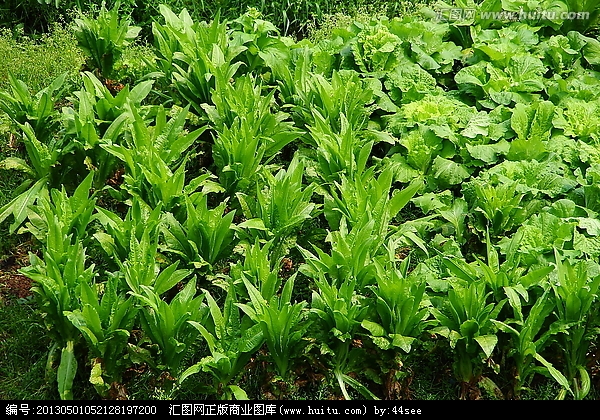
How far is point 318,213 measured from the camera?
4.01 meters

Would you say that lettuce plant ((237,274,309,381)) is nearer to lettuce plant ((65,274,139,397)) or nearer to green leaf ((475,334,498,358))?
lettuce plant ((65,274,139,397))

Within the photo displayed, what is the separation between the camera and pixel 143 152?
13.5 ft

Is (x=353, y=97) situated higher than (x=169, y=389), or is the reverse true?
(x=353, y=97)

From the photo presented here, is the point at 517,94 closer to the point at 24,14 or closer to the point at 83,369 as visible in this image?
the point at 83,369

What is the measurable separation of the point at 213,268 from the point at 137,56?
2.52 metres

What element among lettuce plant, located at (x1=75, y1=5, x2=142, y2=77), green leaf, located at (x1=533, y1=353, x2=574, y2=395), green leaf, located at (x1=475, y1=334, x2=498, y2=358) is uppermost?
lettuce plant, located at (x1=75, y1=5, x2=142, y2=77)

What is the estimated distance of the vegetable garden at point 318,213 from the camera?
11.0 ft

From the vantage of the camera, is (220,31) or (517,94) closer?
(517,94)

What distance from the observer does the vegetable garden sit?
335 cm

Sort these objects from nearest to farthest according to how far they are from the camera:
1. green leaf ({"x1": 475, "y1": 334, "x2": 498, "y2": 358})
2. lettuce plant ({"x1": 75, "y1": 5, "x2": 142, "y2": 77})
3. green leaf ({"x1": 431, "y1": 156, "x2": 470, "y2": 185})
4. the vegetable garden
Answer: green leaf ({"x1": 475, "y1": 334, "x2": 498, "y2": 358}) < the vegetable garden < green leaf ({"x1": 431, "y1": 156, "x2": 470, "y2": 185}) < lettuce plant ({"x1": 75, "y1": 5, "x2": 142, "y2": 77})

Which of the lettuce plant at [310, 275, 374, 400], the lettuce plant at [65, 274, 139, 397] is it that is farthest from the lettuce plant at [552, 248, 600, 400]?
the lettuce plant at [65, 274, 139, 397]

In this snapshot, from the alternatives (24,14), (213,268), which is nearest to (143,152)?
(213,268)

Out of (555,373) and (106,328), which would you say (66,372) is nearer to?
(106,328)

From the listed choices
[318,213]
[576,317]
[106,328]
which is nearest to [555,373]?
[576,317]
